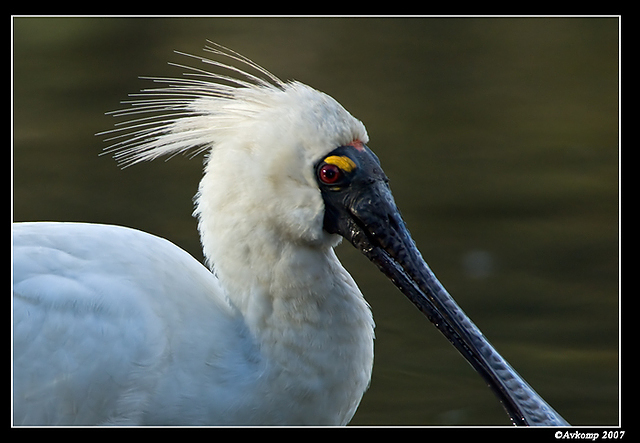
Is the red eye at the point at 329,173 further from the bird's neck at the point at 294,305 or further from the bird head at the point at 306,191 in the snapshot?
the bird's neck at the point at 294,305

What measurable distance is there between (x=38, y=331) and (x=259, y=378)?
86 centimetres

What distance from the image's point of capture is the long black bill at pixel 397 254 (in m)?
3.93

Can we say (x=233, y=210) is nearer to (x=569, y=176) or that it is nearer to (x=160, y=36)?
(x=569, y=176)

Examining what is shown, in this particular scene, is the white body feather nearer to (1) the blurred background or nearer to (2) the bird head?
(2) the bird head

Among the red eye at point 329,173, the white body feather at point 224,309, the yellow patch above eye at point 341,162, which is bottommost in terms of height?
the white body feather at point 224,309

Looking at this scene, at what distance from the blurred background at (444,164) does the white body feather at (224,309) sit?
59.5 inches

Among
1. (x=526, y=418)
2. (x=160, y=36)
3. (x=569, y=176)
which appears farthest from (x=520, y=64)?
(x=526, y=418)

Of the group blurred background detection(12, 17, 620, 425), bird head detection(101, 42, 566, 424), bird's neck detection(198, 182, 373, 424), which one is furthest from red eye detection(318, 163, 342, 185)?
blurred background detection(12, 17, 620, 425)

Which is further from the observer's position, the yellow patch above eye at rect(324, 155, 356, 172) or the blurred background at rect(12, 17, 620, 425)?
the blurred background at rect(12, 17, 620, 425)

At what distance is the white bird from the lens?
386 cm

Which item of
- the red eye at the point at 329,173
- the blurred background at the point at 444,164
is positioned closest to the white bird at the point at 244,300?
Answer: the red eye at the point at 329,173

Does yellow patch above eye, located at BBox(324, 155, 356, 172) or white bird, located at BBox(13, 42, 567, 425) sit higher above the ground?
yellow patch above eye, located at BBox(324, 155, 356, 172)

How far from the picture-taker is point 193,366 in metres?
3.93

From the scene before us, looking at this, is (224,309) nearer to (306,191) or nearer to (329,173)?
(306,191)
